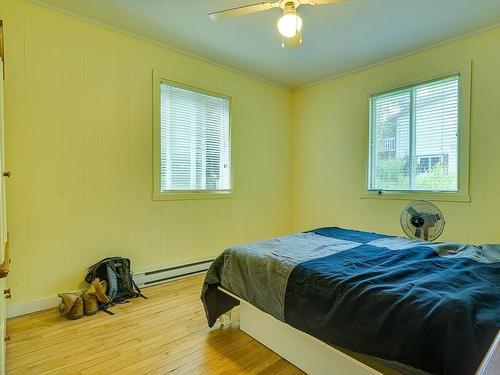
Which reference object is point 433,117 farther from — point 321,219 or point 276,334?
point 276,334

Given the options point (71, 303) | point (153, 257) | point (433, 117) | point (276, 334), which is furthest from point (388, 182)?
point (71, 303)

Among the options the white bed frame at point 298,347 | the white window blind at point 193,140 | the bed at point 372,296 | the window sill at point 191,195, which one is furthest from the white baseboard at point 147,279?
the white bed frame at point 298,347

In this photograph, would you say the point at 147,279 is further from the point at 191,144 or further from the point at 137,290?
the point at 191,144

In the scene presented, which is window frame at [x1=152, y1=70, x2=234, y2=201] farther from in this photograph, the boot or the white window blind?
the boot

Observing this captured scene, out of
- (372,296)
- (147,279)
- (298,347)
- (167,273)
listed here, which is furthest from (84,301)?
(372,296)

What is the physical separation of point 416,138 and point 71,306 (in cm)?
379

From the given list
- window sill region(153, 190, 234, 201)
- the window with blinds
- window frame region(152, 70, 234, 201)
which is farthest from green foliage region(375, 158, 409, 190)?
window frame region(152, 70, 234, 201)

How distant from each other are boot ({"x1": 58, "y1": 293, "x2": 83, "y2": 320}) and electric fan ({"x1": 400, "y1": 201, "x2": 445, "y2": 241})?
2791mm

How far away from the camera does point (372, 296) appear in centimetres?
125

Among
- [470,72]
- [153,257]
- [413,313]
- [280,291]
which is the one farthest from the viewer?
[153,257]

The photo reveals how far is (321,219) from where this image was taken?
13.5 feet

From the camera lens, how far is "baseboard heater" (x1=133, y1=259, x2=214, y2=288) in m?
2.89

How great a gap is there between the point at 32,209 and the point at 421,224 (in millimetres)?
3212

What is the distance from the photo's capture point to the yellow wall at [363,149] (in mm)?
2689
